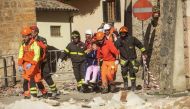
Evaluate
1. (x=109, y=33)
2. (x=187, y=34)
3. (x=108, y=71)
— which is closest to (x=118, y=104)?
(x=187, y=34)

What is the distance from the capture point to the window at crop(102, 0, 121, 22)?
3244 centimetres

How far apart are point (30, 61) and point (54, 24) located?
62.4 ft

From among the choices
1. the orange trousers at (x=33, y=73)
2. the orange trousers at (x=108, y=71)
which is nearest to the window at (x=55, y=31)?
the orange trousers at (x=108, y=71)

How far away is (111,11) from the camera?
3344 centimetres

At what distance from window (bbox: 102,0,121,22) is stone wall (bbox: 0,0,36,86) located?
43.0 ft

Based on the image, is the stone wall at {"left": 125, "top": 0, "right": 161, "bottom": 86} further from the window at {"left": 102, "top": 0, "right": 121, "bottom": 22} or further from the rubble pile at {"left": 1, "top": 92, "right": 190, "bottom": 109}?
the window at {"left": 102, "top": 0, "right": 121, "bottom": 22}

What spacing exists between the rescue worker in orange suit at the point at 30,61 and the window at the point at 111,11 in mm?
18388

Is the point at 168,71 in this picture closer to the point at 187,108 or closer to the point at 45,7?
the point at 187,108

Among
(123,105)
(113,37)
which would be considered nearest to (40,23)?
(113,37)

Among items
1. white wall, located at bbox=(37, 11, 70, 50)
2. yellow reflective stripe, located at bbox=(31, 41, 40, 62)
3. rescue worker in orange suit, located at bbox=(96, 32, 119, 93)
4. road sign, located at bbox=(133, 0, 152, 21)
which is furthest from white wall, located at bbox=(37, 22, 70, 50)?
yellow reflective stripe, located at bbox=(31, 41, 40, 62)

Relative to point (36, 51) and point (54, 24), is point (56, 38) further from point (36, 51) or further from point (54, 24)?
point (36, 51)

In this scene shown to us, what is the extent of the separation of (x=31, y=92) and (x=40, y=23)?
58.4ft

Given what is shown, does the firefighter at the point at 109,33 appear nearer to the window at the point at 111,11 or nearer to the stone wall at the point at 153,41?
the stone wall at the point at 153,41

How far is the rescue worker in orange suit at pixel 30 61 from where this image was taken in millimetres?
14070
